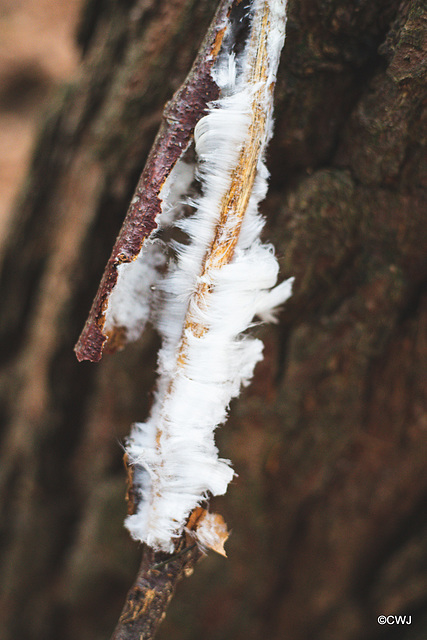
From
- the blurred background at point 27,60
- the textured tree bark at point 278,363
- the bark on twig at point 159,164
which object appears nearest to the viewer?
the bark on twig at point 159,164

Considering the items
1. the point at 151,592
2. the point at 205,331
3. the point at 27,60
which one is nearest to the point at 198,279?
the point at 205,331

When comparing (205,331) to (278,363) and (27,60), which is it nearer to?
(278,363)

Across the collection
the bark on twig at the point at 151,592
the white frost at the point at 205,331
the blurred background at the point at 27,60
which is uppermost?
the blurred background at the point at 27,60

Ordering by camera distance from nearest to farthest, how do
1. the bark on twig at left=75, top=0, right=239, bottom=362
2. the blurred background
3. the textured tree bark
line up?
the bark on twig at left=75, top=0, right=239, bottom=362 → the textured tree bark → the blurred background

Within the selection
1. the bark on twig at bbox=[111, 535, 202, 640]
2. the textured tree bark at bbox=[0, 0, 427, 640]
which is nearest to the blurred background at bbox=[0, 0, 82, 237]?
the textured tree bark at bbox=[0, 0, 427, 640]

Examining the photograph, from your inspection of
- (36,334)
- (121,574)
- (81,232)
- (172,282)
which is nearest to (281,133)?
(172,282)

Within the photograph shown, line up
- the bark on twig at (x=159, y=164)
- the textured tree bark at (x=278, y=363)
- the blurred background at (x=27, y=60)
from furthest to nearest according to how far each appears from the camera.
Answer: the blurred background at (x=27, y=60) → the textured tree bark at (x=278, y=363) → the bark on twig at (x=159, y=164)

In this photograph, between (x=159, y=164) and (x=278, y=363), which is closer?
(x=159, y=164)

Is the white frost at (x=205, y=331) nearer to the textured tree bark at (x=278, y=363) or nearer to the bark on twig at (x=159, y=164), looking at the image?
the bark on twig at (x=159, y=164)

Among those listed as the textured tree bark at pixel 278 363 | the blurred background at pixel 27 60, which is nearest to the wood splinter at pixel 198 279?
the textured tree bark at pixel 278 363

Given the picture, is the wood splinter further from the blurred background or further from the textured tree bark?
the blurred background
